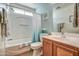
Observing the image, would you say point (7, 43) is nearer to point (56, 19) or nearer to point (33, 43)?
point (33, 43)

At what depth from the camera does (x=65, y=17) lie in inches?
54.1

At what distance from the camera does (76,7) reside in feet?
4.39

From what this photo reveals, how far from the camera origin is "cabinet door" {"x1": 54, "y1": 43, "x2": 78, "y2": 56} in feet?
4.05

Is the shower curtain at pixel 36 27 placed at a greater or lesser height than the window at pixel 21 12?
lesser

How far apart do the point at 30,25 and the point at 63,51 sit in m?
0.60

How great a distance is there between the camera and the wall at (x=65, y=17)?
1.35m

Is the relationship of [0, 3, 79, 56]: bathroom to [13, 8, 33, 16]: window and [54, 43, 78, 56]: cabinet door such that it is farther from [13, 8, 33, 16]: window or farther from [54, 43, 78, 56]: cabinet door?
[54, 43, 78, 56]: cabinet door

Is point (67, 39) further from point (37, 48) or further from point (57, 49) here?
point (37, 48)

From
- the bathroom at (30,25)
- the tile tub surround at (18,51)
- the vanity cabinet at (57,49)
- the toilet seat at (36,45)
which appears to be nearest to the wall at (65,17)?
the bathroom at (30,25)

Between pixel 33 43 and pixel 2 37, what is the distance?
0.46m

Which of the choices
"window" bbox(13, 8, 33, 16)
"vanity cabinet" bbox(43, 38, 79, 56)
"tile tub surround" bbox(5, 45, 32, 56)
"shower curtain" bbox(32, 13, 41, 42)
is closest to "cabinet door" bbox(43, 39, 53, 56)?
"vanity cabinet" bbox(43, 38, 79, 56)

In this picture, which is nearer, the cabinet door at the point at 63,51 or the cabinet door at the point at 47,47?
the cabinet door at the point at 63,51

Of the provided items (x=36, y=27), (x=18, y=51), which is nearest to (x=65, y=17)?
(x=36, y=27)

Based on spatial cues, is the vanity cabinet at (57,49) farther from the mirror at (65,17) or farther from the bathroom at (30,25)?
the mirror at (65,17)
